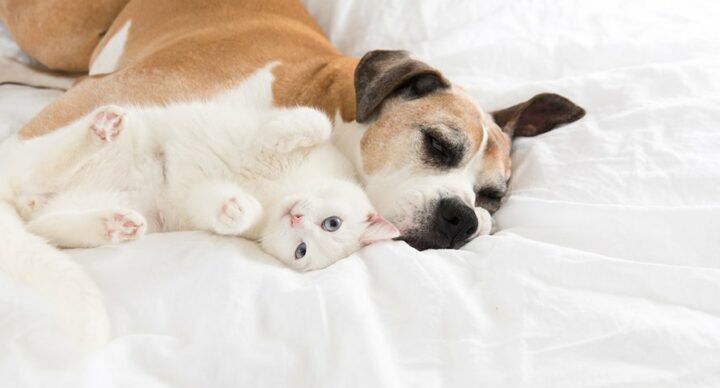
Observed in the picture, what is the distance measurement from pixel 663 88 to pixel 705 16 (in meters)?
0.78

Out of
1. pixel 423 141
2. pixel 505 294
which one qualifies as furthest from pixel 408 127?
pixel 505 294

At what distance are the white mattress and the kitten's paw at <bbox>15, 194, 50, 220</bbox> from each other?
26 cm

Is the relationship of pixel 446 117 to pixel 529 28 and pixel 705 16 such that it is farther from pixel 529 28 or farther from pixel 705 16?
pixel 705 16

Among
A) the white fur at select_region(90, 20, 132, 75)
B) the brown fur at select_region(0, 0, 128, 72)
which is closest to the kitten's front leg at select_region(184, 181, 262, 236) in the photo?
the white fur at select_region(90, 20, 132, 75)

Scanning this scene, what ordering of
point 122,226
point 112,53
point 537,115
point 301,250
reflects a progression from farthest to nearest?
point 112,53, point 537,115, point 301,250, point 122,226

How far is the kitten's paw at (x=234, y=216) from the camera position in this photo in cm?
139

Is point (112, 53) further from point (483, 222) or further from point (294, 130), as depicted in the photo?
point (483, 222)

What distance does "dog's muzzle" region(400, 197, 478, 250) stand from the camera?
153 cm

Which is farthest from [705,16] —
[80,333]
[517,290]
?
[80,333]

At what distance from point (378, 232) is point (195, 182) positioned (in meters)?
0.50

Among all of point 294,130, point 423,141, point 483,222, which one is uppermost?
point 294,130

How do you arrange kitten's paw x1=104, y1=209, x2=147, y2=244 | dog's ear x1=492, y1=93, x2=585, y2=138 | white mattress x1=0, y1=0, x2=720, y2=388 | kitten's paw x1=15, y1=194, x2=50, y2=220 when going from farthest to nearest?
dog's ear x1=492, y1=93, x2=585, y2=138 → kitten's paw x1=15, y1=194, x2=50, y2=220 → kitten's paw x1=104, y1=209, x2=147, y2=244 → white mattress x1=0, y1=0, x2=720, y2=388

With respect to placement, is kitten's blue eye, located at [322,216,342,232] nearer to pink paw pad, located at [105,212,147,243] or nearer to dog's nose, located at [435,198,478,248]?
dog's nose, located at [435,198,478,248]

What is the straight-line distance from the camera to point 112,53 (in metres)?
2.52
